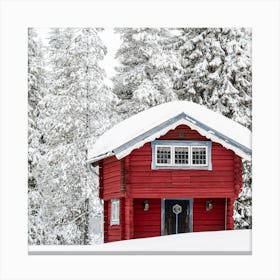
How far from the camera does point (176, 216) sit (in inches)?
863

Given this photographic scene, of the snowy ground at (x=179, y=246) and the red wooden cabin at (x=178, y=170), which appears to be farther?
the red wooden cabin at (x=178, y=170)

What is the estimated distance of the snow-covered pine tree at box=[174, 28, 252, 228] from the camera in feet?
73.2

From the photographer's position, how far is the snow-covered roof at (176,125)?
21.2 m

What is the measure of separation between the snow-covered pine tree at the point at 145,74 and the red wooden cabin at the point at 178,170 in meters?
3.14

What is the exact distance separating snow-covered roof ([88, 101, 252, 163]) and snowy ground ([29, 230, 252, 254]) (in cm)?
251

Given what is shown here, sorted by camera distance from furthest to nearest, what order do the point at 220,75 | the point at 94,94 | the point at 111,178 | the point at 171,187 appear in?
1. the point at 94,94
2. the point at 220,75
3. the point at 111,178
4. the point at 171,187

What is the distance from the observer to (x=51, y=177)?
24859mm

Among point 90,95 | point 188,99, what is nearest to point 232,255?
point 188,99

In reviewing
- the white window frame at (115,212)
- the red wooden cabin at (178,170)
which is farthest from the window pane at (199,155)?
the white window frame at (115,212)

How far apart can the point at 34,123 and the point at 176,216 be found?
493 centimetres

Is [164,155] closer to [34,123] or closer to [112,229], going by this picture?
[112,229]

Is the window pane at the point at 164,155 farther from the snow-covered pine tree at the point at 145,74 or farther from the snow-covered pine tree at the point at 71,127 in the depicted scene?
the snow-covered pine tree at the point at 145,74

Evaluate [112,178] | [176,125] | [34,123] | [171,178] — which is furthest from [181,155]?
[34,123]

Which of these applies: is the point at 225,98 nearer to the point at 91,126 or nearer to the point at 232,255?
the point at 91,126
